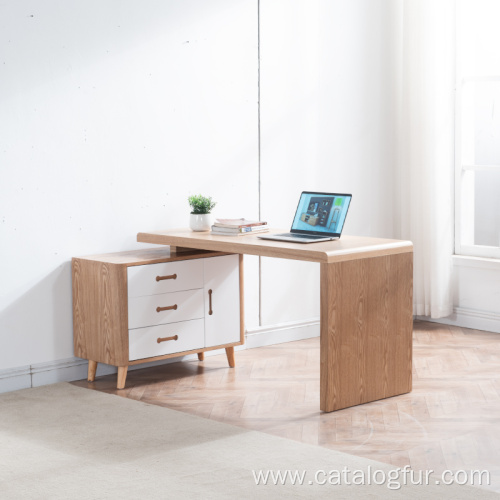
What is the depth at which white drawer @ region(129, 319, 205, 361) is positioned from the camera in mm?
4398

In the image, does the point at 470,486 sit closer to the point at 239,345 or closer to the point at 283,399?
the point at 283,399

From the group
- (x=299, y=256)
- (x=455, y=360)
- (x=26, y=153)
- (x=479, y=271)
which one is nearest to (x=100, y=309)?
(x=26, y=153)

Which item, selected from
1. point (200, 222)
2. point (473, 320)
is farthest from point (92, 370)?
point (473, 320)

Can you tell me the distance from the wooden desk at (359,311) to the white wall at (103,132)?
0.70 m

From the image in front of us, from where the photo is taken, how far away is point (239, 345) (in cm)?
500

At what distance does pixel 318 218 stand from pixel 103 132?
1.17m

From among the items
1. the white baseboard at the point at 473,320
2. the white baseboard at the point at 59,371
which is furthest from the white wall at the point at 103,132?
the white baseboard at the point at 473,320

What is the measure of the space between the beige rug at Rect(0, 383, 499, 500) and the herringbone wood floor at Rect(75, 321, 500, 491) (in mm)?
164

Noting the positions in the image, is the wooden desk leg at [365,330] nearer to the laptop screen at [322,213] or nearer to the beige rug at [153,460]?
the laptop screen at [322,213]

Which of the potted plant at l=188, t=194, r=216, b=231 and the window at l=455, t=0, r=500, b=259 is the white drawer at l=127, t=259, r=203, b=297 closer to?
the potted plant at l=188, t=194, r=216, b=231

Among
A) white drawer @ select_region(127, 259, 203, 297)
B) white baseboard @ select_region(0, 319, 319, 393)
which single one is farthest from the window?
white drawer @ select_region(127, 259, 203, 297)

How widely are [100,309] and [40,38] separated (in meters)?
1.28

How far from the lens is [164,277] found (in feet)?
14.7

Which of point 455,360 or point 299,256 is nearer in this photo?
point 299,256
